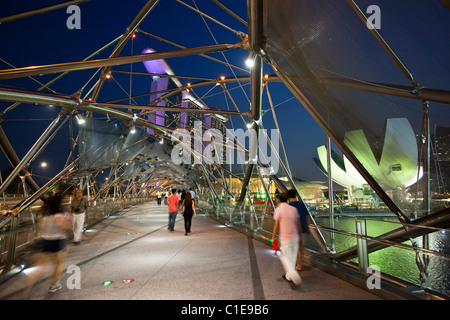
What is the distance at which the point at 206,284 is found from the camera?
4402 mm

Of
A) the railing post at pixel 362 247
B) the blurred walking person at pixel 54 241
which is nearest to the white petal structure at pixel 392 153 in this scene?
the railing post at pixel 362 247

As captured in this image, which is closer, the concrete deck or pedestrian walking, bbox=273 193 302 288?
the concrete deck

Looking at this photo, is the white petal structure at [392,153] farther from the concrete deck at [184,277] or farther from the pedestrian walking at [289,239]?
the concrete deck at [184,277]

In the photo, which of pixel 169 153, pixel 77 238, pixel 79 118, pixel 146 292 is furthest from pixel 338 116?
pixel 169 153

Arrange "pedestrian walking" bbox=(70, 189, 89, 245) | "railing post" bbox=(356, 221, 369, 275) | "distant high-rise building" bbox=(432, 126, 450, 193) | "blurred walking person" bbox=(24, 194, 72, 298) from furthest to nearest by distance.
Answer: "pedestrian walking" bbox=(70, 189, 89, 245)
"distant high-rise building" bbox=(432, 126, 450, 193)
"railing post" bbox=(356, 221, 369, 275)
"blurred walking person" bbox=(24, 194, 72, 298)

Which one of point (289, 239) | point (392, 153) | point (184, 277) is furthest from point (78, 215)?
point (392, 153)

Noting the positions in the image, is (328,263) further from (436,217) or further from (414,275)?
(436,217)

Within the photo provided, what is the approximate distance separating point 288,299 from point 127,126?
53.8 ft

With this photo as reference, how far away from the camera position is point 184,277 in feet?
15.8

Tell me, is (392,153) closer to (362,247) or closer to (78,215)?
(362,247)

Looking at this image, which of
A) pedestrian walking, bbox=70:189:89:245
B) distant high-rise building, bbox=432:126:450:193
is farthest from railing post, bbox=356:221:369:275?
pedestrian walking, bbox=70:189:89:245

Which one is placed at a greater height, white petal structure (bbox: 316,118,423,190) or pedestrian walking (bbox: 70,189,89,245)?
white petal structure (bbox: 316,118,423,190)

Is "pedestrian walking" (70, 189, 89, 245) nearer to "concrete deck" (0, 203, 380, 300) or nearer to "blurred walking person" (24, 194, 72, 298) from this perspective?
"concrete deck" (0, 203, 380, 300)

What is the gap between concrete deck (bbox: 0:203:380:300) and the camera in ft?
12.8
